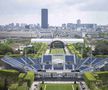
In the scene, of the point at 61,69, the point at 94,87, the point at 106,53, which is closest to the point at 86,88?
the point at 94,87

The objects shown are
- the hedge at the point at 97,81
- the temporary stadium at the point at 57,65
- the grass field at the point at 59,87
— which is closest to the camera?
the hedge at the point at 97,81

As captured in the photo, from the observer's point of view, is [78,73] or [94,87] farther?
[78,73]

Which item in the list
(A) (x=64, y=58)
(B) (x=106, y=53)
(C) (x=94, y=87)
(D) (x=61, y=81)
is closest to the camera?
(C) (x=94, y=87)

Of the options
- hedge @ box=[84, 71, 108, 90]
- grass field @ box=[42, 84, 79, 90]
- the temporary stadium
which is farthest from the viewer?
the temporary stadium

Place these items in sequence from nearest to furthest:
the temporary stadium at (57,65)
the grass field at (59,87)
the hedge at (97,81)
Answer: the hedge at (97,81)
the grass field at (59,87)
the temporary stadium at (57,65)

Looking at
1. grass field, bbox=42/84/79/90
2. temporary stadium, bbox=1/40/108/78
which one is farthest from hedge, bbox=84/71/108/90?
temporary stadium, bbox=1/40/108/78

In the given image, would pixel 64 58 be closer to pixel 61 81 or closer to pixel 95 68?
pixel 95 68

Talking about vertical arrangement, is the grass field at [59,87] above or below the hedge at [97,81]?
below

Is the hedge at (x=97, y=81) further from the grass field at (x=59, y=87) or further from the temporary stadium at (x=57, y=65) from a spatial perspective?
the temporary stadium at (x=57, y=65)

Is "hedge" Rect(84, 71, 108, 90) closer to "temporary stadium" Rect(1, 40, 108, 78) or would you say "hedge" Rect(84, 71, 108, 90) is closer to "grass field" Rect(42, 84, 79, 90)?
"grass field" Rect(42, 84, 79, 90)

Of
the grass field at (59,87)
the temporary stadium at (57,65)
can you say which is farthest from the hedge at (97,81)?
the temporary stadium at (57,65)

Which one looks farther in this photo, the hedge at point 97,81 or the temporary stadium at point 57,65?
the temporary stadium at point 57,65
